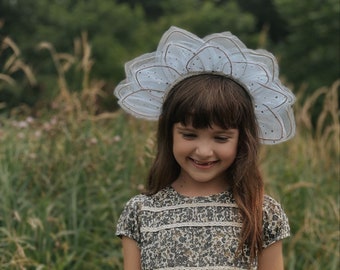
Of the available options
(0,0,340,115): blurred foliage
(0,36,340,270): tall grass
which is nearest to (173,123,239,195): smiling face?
(0,36,340,270): tall grass

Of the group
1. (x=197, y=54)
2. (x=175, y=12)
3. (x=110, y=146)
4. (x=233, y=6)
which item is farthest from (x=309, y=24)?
(x=197, y=54)

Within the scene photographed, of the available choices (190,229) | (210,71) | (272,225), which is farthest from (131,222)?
(210,71)

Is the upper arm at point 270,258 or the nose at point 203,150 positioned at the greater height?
the nose at point 203,150

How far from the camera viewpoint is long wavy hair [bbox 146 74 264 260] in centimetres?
288

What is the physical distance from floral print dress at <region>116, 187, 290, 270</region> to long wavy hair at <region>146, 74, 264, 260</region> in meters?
0.04

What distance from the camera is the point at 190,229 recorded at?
9.77ft

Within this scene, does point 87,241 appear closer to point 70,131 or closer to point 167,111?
point 70,131

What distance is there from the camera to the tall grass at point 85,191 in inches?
186

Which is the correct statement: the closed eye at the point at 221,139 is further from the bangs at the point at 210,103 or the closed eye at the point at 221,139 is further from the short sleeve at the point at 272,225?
the short sleeve at the point at 272,225

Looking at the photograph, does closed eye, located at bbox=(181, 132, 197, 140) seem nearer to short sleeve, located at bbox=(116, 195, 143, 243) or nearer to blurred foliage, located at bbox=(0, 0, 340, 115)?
short sleeve, located at bbox=(116, 195, 143, 243)

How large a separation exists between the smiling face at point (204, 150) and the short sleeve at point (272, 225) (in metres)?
0.23

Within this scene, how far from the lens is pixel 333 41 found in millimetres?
17594

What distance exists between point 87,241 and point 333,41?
13528 mm

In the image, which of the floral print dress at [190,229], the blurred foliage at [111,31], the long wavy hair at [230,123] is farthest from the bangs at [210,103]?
the blurred foliage at [111,31]
